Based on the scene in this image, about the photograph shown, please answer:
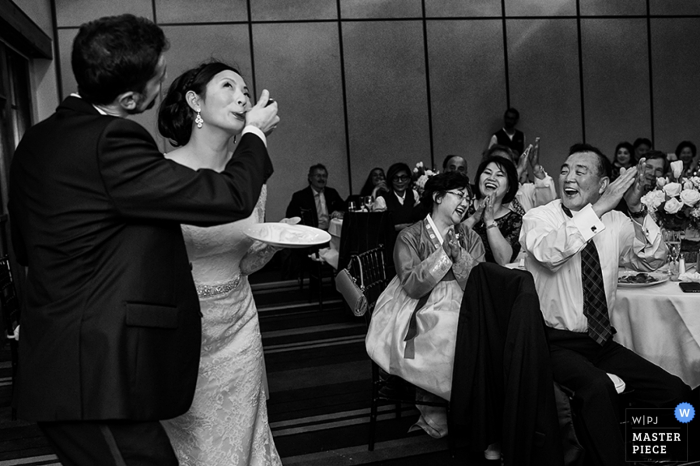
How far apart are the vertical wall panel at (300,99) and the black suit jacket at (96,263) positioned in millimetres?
7692

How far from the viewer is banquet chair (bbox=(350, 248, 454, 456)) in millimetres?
2971

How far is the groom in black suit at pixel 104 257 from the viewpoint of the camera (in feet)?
4.12

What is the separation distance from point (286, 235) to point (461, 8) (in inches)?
330

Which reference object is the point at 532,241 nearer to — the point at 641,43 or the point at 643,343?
the point at 643,343

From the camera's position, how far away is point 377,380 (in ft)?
9.95

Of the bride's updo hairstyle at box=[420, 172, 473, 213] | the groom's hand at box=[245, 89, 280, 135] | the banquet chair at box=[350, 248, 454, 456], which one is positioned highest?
the groom's hand at box=[245, 89, 280, 135]

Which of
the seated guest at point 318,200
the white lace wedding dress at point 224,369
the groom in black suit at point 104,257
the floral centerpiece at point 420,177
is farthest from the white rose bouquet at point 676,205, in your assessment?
the seated guest at point 318,200

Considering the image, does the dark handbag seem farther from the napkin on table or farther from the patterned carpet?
the napkin on table

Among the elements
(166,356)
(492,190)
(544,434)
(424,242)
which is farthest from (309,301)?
(166,356)

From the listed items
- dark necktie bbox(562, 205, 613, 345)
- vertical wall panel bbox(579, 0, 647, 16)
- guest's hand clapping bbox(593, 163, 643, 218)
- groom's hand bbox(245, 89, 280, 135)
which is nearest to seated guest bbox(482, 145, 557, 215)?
dark necktie bbox(562, 205, 613, 345)

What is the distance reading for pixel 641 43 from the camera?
10.1 meters

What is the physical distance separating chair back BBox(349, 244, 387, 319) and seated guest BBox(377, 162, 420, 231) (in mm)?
3063

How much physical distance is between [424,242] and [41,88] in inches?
241

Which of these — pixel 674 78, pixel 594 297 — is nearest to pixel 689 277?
pixel 594 297
